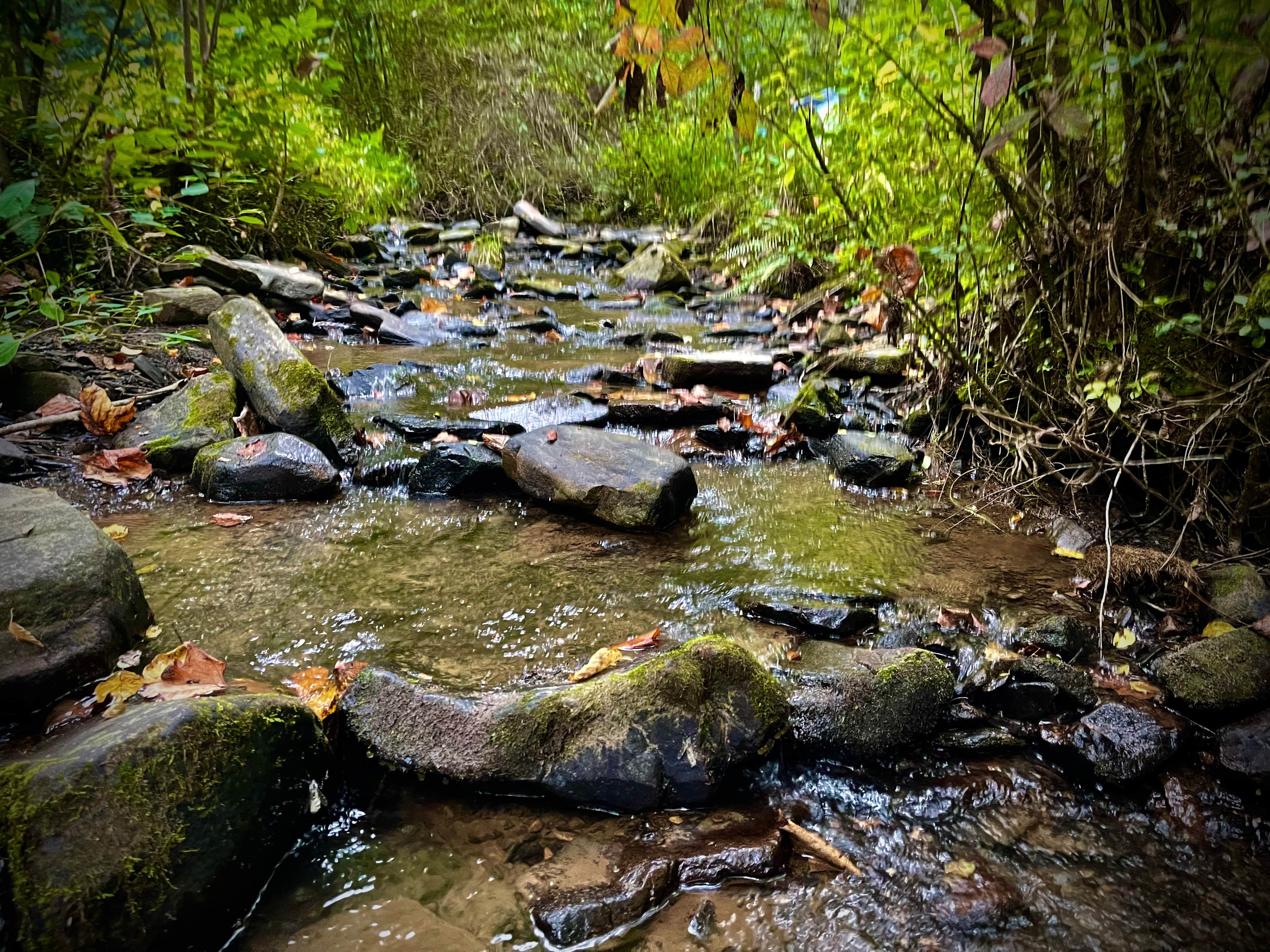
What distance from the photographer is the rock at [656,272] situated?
24.8 feet

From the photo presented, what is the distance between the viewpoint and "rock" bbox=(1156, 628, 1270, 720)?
6.57ft

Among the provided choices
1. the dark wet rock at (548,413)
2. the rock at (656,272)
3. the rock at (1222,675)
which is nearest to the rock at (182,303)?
the dark wet rock at (548,413)

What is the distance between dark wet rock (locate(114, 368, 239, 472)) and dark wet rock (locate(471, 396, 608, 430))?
3.83 feet

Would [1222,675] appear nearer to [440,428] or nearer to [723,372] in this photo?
[723,372]

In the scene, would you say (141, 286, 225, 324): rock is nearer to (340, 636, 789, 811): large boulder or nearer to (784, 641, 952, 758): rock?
(340, 636, 789, 811): large boulder

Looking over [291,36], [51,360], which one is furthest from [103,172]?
[291,36]

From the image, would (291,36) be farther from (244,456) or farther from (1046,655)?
(1046,655)

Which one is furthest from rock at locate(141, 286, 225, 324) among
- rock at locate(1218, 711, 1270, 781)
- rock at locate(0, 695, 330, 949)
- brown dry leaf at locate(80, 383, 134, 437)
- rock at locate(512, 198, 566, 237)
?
rock at locate(512, 198, 566, 237)

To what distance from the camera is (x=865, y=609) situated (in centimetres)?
247

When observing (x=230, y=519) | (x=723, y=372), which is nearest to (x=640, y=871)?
(x=230, y=519)

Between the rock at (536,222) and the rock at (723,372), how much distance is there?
628 cm

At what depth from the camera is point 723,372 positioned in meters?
4.55

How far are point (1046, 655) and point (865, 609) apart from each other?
1.78 feet

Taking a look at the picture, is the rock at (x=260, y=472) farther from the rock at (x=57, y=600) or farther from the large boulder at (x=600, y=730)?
the large boulder at (x=600, y=730)
